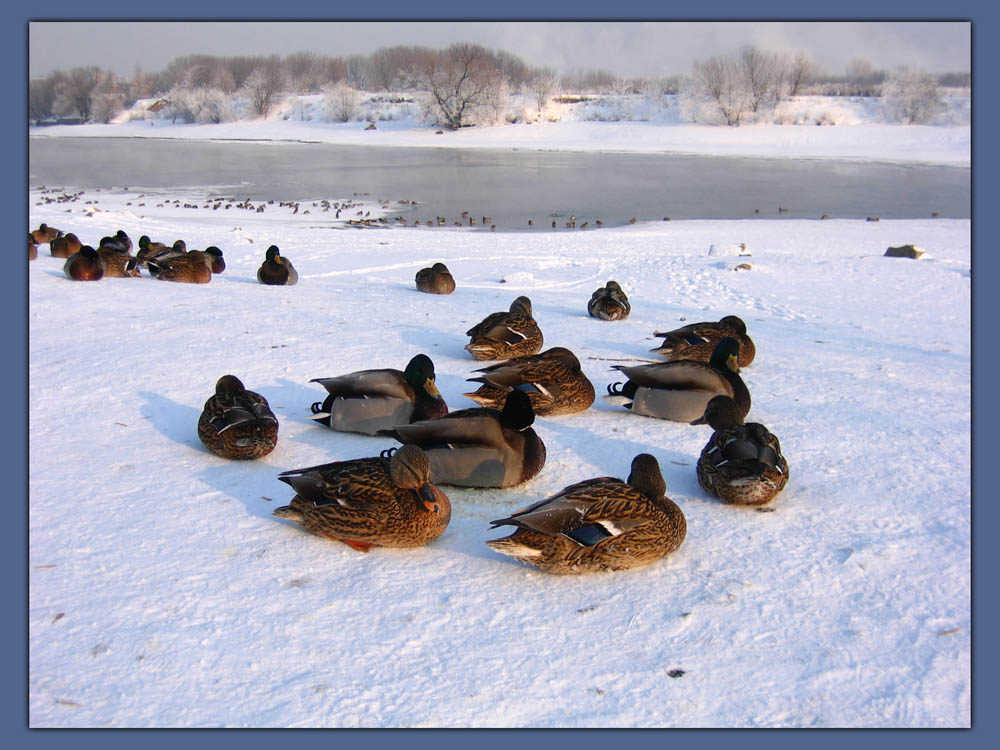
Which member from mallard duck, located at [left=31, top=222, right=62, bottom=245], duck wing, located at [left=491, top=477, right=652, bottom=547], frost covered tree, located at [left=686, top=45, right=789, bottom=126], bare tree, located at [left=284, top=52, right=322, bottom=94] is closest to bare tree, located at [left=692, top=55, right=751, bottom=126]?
frost covered tree, located at [left=686, top=45, right=789, bottom=126]

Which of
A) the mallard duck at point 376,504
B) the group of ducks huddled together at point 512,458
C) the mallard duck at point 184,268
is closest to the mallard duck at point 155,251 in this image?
the mallard duck at point 184,268

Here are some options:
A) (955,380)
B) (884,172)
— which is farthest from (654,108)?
(955,380)

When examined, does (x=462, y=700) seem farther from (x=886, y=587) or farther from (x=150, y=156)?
(x=150, y=156)

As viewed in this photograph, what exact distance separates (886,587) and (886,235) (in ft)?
48.2

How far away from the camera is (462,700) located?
93.8 inches

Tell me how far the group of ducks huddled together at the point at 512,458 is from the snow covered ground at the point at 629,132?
111ft

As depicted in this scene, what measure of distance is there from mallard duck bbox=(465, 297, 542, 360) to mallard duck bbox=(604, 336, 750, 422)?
1.37 metres

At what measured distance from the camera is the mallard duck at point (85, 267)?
8.91 metres

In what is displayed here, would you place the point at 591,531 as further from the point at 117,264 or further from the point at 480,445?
the point at 117,264

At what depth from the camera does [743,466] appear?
3607 millimetres

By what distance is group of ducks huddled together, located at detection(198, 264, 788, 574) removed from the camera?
3.03 m

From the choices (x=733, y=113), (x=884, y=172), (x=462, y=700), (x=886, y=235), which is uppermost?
(x=733, y=113)

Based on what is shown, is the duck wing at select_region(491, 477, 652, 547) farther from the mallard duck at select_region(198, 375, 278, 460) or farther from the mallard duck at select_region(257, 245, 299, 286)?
the mallard duck at select_region(257, 245, 299, 286)

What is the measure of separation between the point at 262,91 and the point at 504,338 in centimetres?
4475
